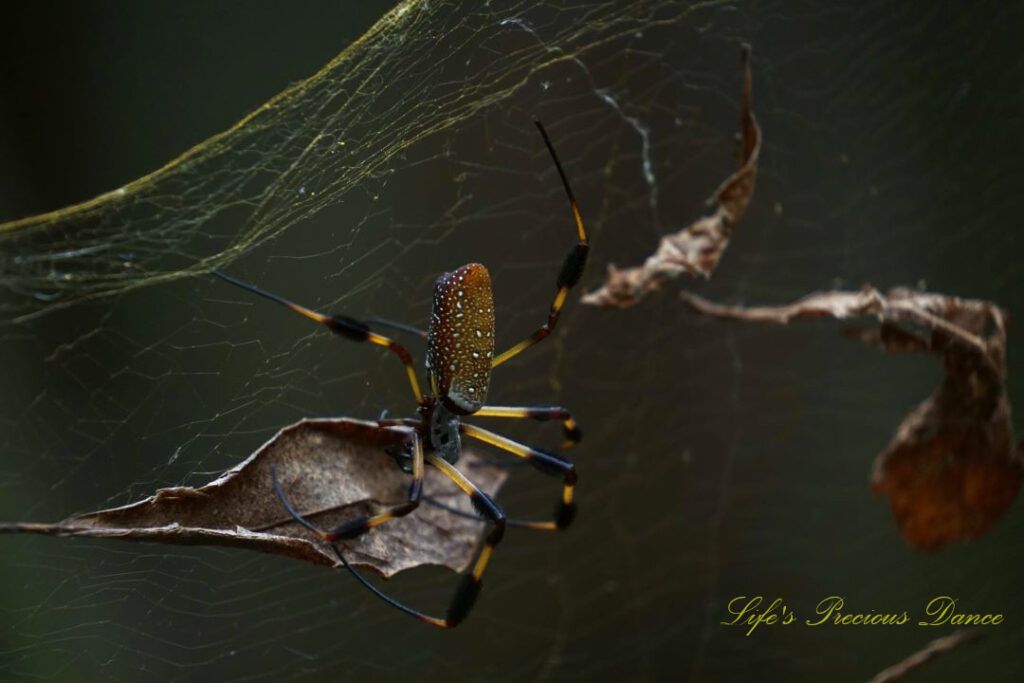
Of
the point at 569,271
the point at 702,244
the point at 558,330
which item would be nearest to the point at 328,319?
the point at 569,271

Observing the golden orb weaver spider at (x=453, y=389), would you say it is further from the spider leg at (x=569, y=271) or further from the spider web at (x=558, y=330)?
the spider web at (x=558, y=330)

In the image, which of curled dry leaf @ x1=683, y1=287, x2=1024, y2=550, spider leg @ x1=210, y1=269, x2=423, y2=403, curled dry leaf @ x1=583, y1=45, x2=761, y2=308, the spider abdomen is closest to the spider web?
spider leg @ x1=210, y1=269, x2=423, y2=403

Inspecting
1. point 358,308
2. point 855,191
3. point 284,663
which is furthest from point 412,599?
point 855,191

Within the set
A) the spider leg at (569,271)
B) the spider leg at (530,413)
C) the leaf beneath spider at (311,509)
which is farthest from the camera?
the spider leg at (530,413)

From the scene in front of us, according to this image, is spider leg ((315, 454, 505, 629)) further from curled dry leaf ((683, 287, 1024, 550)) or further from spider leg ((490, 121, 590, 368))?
curled dry leaf ((683, 287, 1024, 550))

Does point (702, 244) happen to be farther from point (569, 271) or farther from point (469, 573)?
point (469, 573)

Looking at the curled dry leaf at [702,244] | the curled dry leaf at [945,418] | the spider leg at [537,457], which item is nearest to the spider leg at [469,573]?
the spider leg at [537,457]
